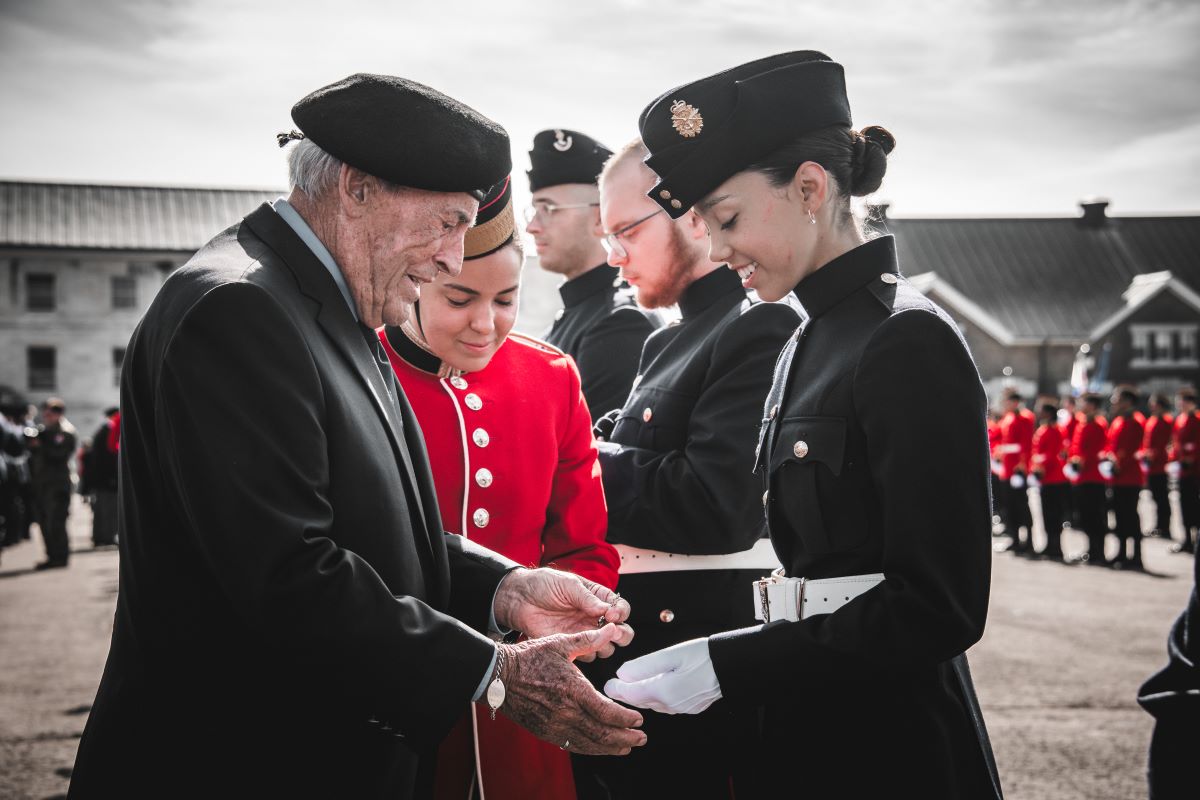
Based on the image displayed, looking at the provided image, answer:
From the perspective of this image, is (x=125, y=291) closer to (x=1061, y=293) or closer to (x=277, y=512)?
(x=1061, y=293)

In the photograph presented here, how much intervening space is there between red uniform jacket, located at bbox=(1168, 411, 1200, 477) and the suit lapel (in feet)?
54.5

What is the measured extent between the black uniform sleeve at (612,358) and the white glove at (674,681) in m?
1.93

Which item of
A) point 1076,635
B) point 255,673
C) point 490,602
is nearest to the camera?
point 255,673

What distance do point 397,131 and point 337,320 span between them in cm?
36

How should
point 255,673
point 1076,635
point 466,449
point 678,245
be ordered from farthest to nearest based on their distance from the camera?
1. point 1076,635
2. point 678,245
3. point 466,449
4. point 255,673

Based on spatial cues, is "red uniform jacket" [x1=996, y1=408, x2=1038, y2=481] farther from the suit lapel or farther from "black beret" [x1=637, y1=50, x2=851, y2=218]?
the suit lapel

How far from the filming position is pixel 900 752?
202cm

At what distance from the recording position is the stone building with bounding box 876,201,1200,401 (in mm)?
41031

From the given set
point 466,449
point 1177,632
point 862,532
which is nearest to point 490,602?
point 466,449

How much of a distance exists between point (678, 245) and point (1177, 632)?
187cm

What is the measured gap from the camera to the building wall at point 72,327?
4269 cm

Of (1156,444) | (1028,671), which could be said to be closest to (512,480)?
(1028,671)

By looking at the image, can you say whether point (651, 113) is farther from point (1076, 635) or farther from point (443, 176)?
point (1076, 635)

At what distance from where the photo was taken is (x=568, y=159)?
4.32 m
